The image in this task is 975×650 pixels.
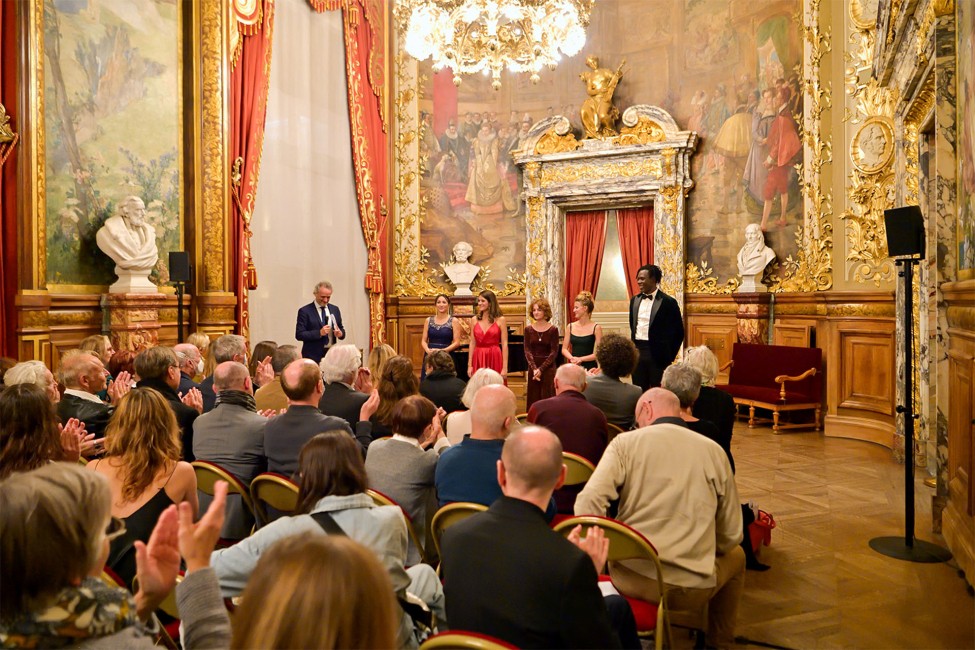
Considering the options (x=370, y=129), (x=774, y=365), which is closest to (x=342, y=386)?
(x=774, y=365)

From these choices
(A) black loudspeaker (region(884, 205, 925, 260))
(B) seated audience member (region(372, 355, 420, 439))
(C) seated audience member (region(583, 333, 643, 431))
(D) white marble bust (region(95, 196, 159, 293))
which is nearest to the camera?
(B) seated audience member (region(372, 355, 420, 439))

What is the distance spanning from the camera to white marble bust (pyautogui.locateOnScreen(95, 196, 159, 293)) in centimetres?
652

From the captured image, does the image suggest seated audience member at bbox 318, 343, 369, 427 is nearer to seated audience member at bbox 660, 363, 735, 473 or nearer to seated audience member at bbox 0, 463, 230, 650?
seated audience member at bbox 660, 363, 735, 473

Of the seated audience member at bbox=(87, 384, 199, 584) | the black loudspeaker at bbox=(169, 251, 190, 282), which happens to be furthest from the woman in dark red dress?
the seated audience member at bbox=(87, 384, 199, 584)

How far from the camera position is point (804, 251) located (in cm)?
920

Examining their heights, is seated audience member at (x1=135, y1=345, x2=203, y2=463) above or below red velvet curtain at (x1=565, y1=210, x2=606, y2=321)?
below

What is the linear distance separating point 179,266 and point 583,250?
6301mm

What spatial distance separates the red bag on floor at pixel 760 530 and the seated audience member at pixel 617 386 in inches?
34.8

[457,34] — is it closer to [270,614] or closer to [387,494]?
[387,494]

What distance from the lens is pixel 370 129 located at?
1116 centimetres

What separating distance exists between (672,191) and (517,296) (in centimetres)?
275

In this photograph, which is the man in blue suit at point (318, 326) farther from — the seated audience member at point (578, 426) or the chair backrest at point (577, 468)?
the chair backrest at point (577, 468)

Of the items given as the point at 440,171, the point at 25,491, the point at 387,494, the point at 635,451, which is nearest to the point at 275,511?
the point at 387,494

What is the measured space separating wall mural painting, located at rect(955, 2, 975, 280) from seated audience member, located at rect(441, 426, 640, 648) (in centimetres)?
302
